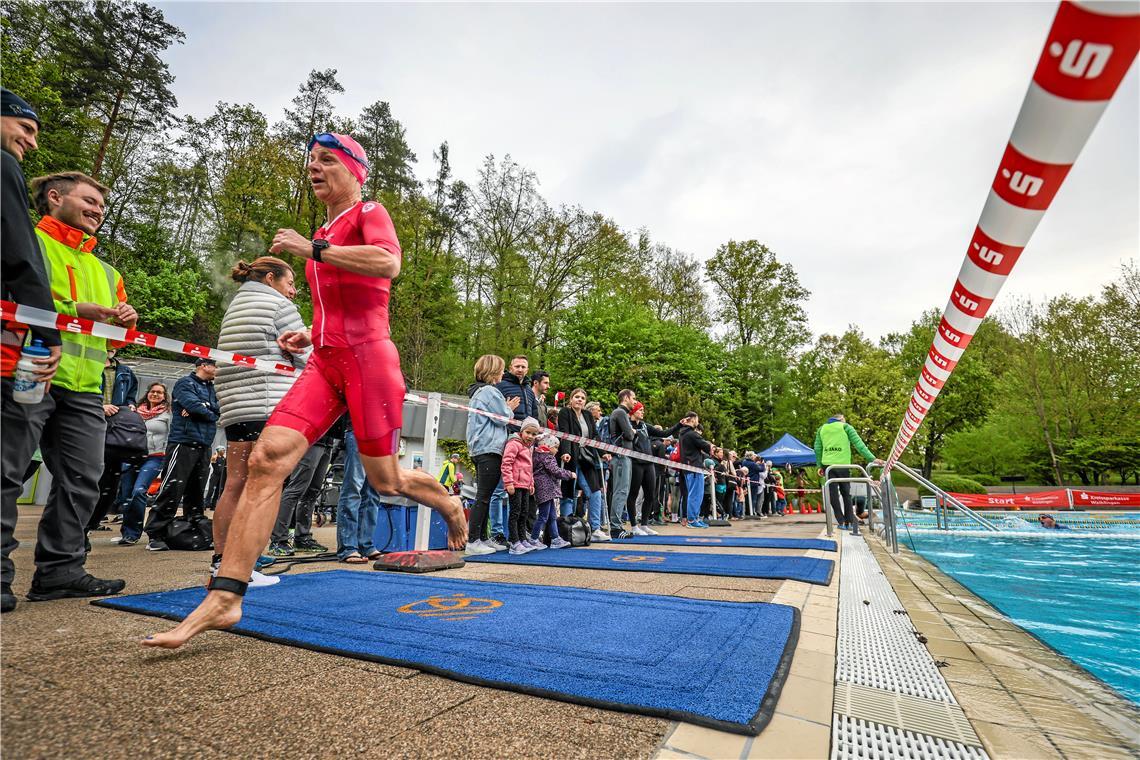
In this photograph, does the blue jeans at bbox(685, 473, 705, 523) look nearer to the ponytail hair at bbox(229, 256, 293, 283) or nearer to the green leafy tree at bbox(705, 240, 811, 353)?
the ponytail hair at bbox(229, 256, 293, 283)

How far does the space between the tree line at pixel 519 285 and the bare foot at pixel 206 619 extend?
21529 mm

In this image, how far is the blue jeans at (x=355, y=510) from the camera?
5090mm

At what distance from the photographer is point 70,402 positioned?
115 inches

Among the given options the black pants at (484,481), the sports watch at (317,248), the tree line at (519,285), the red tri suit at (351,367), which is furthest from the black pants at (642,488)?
the tree line at (519,285)

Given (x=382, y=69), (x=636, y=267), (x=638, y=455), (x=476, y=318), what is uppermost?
(x=636, y=267)

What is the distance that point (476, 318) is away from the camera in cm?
2622

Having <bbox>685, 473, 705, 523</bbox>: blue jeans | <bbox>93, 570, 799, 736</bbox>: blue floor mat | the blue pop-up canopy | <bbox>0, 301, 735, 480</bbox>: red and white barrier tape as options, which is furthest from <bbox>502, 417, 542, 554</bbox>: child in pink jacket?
the blue pop-up canopy

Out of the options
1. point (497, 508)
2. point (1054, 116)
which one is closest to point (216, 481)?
point (497, 508)

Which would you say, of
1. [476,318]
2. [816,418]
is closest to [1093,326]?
[816,418]

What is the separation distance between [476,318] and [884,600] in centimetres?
2416

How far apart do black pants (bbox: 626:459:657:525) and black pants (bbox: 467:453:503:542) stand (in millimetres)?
3218

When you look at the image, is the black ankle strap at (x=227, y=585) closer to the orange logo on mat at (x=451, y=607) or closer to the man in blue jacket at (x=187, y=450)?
the orange logo on mat at (x=451, y=607)

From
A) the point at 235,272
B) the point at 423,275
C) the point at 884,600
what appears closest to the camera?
the point at 884,600

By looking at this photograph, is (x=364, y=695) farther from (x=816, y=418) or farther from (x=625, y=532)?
(x=816, y=418)
